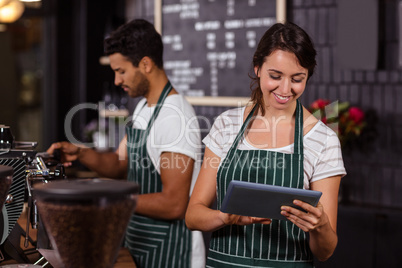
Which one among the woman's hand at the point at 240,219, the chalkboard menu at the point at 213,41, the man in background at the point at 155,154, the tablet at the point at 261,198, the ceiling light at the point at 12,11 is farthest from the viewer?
the ceiling light at the point at 12,11

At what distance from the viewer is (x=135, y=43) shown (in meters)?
2.03

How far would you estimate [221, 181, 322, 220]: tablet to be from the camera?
1217mm

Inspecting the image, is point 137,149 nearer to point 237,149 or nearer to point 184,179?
point 184,179

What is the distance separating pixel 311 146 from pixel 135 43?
2.86 ft

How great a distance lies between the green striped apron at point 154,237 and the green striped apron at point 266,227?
39cm

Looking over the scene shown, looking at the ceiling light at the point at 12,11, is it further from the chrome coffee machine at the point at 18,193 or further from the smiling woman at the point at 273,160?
the smiling woman at the point at 273,160

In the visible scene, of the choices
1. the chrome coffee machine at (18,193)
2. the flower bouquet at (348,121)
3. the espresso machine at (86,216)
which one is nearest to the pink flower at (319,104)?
the flower bouquet at (348,121)

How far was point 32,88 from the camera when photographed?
201 inches

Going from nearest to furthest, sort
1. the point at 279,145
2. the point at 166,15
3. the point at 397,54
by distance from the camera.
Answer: the point at 279,145 < the point at 397,54 < the point at 166,15

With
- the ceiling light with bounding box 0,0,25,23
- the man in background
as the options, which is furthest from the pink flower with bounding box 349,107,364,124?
the ceiling light with bounding box 0,0,25,23

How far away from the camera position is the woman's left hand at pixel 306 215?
1.23 meters

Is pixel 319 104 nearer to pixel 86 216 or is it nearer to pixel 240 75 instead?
pixel 240 75

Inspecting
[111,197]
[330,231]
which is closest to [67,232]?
[111,197]

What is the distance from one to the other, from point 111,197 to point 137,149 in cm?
113
